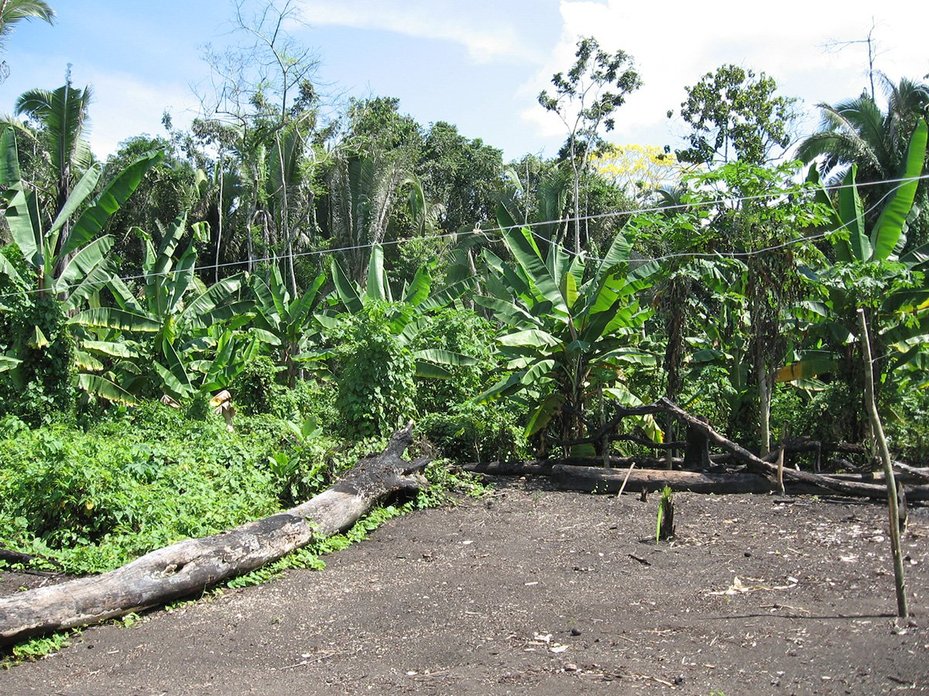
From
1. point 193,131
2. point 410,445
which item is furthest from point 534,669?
point 193,131

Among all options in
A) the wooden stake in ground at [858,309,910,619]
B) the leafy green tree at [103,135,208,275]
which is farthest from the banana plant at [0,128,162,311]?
the leafy green tree at [103,135,208,275]

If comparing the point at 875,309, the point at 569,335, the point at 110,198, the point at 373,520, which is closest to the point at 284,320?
the point at 110,198

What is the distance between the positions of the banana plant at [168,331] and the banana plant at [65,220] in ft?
1.95

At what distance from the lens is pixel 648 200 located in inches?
1389

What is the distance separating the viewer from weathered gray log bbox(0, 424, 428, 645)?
527 cm

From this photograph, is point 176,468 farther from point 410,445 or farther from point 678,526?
point 678,526

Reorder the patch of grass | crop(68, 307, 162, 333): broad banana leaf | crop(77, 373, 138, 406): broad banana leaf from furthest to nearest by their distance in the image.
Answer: crop(77, 373, 138, 406): broad banana leaf
crop(68, 307, 162, 333): broad banana leaf
the patch of grass

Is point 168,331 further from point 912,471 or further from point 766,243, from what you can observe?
point 912,471

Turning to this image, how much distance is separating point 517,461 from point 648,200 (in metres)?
26.0

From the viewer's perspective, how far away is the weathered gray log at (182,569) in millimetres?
5266

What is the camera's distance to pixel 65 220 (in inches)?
514

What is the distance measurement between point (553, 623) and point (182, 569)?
9.02 feet

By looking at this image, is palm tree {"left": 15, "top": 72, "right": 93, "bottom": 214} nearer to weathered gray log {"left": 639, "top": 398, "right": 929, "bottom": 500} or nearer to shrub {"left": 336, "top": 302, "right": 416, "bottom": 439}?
shrub {"left": 336, "top": 302, "right": 416, "bottom": 439}

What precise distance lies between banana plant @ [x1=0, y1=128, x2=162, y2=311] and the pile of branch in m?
6.81
